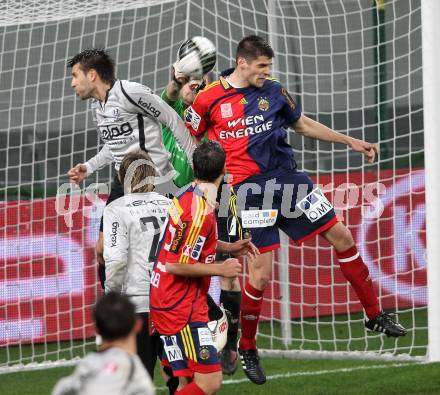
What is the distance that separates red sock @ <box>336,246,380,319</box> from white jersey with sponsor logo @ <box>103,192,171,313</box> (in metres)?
1.71

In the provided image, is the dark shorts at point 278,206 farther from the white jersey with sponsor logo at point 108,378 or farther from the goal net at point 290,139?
the white jersey with sponsor logo at point 108,378

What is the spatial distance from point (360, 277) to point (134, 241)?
6.49ft

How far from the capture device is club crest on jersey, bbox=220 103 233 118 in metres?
7.70

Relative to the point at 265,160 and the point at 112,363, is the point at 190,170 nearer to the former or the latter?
the point at 265,160

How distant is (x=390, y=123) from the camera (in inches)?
455

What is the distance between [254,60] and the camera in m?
7.62

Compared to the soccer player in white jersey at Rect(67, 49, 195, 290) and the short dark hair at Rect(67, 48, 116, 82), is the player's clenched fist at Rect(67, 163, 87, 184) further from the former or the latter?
the short dark hair at Rect(67, 48, 116, 82)

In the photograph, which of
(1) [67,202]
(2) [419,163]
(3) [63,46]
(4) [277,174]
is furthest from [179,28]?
(4) [277,174]

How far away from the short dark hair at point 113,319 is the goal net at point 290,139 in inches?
238

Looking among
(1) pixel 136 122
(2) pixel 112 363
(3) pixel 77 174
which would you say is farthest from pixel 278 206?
(2) pixel 112 363

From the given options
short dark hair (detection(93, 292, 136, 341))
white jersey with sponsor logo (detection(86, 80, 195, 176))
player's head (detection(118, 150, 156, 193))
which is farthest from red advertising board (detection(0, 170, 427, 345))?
short dark hair (detection(93, 292, 136, 341))

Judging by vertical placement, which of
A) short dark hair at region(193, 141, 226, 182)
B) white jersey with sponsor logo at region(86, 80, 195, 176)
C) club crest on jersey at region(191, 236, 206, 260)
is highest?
white jersey with sponsor logo at region(86, 80, 195, 176)

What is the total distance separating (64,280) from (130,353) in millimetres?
6768

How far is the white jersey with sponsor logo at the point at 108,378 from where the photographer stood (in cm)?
447
